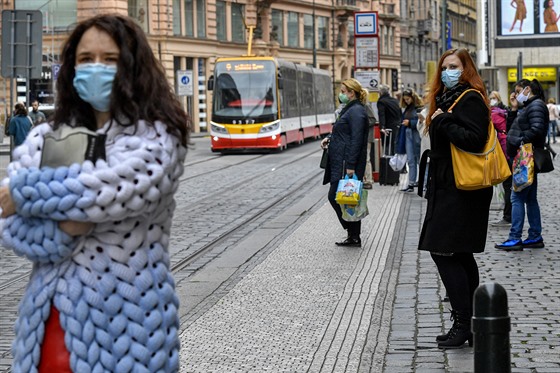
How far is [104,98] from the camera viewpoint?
3.55 meters

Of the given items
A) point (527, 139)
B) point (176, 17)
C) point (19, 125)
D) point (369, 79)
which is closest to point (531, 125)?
point (527, 139)

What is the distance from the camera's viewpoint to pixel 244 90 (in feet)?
123

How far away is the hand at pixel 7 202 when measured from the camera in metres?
3.49

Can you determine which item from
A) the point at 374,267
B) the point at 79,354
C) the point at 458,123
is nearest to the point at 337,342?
the point at 458,123

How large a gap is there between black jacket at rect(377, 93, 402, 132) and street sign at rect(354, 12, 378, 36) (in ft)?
9.87

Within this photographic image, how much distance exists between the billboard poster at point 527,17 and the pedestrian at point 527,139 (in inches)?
2053

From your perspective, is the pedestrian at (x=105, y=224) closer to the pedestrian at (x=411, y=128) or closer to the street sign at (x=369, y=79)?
the pedestrian at (x=411, y=128)

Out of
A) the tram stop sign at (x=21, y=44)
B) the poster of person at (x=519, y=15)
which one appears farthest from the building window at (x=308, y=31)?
the tram stop sign at (x=21, y=44)

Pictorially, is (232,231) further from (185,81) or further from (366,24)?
(185,81)

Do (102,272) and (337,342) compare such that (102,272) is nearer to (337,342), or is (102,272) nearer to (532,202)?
(337,342)

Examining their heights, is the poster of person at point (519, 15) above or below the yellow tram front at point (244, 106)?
above

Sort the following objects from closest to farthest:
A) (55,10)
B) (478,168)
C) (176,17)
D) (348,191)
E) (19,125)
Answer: (478,168), (348,191), (19,125), (55,10), (176,17)

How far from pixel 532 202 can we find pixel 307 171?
611 inches

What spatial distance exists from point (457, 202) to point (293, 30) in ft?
220
